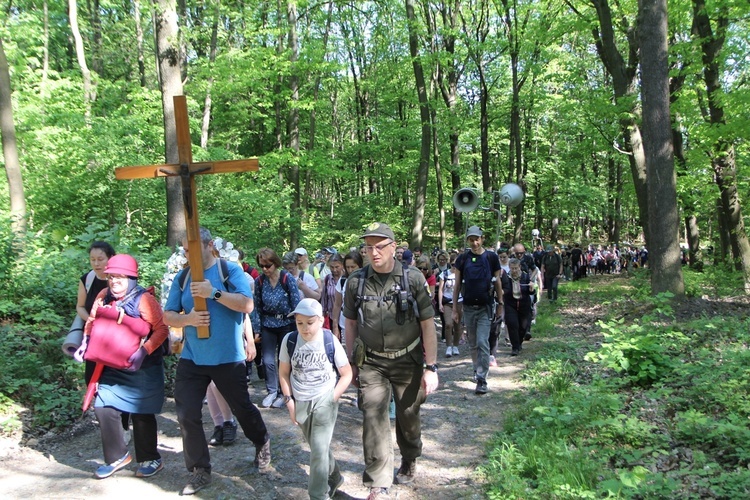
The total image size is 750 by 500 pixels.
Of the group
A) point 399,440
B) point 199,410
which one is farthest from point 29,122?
point 399,440

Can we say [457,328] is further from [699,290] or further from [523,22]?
[523,22]

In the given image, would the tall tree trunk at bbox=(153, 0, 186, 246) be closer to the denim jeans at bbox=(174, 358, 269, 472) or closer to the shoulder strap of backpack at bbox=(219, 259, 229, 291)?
the shoulder strap of backpack at bbox=(219, 259, 229, 291)

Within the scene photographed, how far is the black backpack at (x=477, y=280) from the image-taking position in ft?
23.6

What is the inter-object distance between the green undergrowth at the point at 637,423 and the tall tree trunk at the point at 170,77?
651cm

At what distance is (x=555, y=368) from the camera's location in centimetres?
756

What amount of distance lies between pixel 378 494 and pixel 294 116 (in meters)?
16.7

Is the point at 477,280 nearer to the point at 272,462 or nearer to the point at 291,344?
the point at 272,462

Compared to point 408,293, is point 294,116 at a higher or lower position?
higher

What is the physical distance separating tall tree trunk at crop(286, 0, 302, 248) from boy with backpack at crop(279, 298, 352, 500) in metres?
13.1

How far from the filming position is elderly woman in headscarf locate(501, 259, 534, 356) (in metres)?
9.43

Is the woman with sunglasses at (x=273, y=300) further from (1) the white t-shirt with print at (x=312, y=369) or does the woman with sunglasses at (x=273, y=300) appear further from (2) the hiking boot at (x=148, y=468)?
(1) the white t-shirt with print at (x=312, y=369)

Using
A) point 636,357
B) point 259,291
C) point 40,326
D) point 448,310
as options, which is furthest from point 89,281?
point 448,310

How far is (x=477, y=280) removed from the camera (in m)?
7.21

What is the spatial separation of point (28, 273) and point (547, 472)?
7.45 meters
